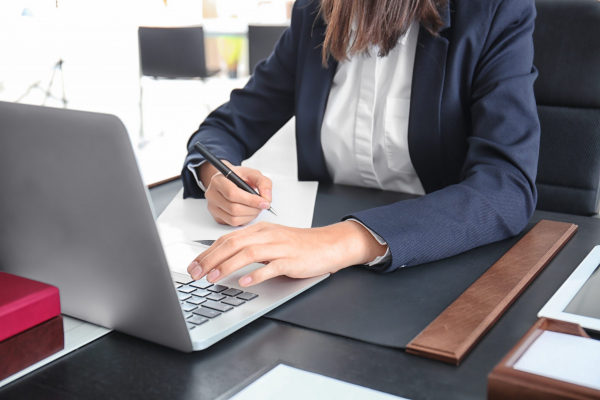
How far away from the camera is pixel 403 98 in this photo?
1142mm

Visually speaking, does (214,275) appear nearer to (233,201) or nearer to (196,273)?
(196,273)

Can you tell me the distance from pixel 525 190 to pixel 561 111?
374 mm

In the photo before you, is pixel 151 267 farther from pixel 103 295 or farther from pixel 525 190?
pixel 525 190

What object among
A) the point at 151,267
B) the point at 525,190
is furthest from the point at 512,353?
the point at 525,190

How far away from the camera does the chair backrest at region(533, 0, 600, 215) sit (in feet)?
3.69

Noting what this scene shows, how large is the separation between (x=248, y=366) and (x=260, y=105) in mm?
925

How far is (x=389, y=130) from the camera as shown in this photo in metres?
1.16

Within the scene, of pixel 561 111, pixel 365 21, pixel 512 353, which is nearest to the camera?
pixel 512 353

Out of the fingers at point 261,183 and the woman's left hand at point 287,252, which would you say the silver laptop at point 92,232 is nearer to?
the woman's left hand at point 287,252

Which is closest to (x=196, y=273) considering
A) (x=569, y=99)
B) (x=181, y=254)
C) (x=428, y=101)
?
(x=181, y=254)

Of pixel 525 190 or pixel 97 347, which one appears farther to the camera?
pixel 525 190

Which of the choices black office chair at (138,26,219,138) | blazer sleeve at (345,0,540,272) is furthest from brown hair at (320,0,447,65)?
black office chair at (138,26,219,138)

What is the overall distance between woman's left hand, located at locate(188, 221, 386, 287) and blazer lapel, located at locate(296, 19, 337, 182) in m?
0.50

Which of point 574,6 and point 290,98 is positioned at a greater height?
point 574,6
